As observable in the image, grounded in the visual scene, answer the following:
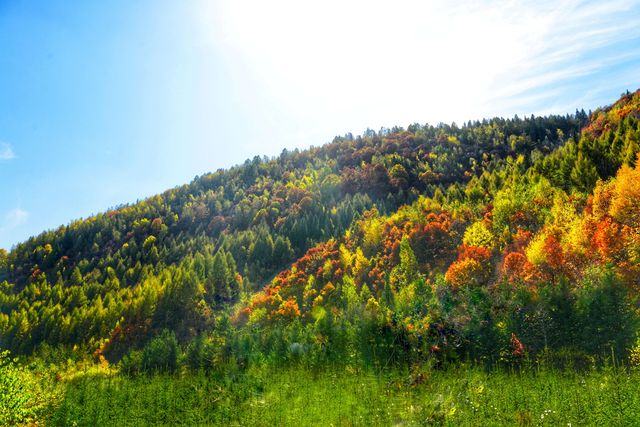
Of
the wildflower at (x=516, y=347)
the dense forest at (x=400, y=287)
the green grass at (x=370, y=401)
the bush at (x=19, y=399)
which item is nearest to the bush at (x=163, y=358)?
the dense forest at (x=400, y=287)

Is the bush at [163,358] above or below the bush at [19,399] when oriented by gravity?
below

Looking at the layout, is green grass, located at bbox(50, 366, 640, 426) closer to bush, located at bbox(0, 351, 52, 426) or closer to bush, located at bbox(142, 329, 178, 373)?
bush, located at bbox(0, 351, 52, 426)

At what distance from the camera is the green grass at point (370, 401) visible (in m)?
16.0

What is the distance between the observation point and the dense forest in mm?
34156

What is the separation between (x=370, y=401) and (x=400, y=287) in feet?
232

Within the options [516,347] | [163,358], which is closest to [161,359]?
[163,358]

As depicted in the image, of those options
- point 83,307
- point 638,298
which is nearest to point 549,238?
point 638,298

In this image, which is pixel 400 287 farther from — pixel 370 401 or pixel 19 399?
pixel 19 399

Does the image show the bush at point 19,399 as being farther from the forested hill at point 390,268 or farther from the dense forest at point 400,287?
the forested hill at point 390,268

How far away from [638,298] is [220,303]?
111 metres

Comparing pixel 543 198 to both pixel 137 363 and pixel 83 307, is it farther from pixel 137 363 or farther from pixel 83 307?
pixel 83 307

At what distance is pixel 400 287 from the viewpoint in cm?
8969

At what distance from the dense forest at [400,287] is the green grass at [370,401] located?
623 cm

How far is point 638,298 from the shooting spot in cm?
4488
